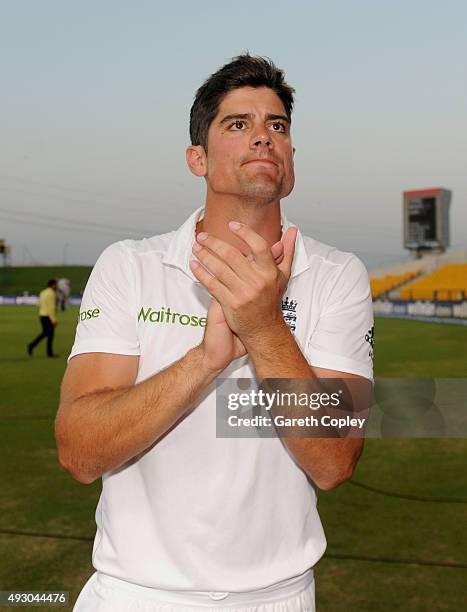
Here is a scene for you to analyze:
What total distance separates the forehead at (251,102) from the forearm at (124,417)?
74 cm

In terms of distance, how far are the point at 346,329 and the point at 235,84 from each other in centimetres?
76

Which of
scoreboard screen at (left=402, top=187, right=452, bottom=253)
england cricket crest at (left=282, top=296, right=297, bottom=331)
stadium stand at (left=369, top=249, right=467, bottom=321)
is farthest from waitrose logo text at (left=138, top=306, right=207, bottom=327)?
scoreboard screen at (left=402, top=187, right=452, bottom=253)

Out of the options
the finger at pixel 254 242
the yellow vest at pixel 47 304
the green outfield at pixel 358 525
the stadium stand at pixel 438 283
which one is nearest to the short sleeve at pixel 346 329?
the finger at pixel 254 242

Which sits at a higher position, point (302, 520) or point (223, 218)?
point (223, 218)

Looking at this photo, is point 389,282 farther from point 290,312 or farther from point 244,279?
point 244,279

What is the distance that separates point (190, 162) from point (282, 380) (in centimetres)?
79

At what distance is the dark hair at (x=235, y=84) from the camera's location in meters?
2.06

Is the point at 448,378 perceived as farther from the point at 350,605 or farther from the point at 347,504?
the point at 350,605

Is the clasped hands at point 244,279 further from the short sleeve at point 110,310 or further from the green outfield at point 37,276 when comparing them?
the green outfield at point 37,276

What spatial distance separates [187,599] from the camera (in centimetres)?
191

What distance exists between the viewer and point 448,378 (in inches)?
545

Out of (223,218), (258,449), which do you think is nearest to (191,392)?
(258,449)

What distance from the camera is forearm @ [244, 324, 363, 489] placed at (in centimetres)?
160

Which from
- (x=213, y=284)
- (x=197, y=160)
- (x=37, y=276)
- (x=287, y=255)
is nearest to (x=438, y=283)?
(x=37, y=276)
